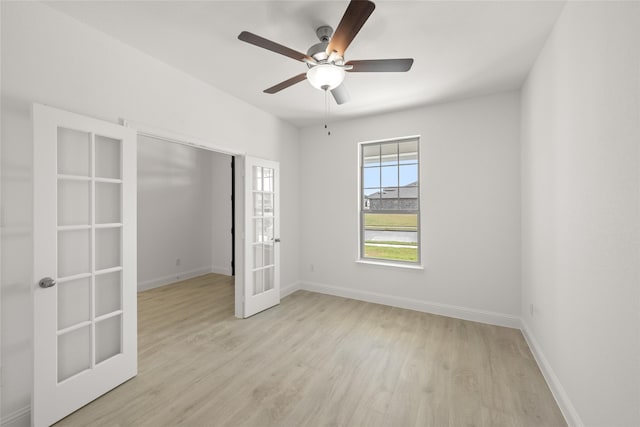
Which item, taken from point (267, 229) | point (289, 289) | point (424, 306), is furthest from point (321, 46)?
point (289, 289)

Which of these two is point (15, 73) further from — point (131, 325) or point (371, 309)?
point (371, 309)

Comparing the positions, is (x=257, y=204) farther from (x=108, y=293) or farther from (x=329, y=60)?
(x=329, y=60)

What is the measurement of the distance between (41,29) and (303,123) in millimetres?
3111

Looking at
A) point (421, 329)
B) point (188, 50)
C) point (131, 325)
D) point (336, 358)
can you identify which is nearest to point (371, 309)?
point (421, 329)

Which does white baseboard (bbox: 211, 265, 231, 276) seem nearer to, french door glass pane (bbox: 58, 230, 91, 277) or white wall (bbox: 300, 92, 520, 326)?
white wall (bbox: 300, 92, 520, 326)

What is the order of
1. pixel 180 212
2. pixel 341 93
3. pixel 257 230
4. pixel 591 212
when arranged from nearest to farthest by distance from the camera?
pixel 591 212, pixel 341 93, pixel 257 230, pixel 180 212

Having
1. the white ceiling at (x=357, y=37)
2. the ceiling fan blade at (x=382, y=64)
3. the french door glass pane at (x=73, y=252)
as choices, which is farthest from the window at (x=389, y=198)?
the french door glass pane at (x=73, y=252)

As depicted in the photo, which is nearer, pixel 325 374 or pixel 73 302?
pixel 73 302

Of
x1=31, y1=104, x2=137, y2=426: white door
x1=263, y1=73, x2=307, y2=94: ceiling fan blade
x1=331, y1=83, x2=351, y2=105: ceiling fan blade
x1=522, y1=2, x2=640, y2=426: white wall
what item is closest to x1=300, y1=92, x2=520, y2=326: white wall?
x1=522, y1=2, x2=640, y2=426: white wall

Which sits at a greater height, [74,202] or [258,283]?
[74,202]

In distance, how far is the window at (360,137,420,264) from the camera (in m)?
3.97

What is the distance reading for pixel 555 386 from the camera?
2.02 meters

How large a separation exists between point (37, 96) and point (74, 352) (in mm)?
1833

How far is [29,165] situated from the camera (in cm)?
179
